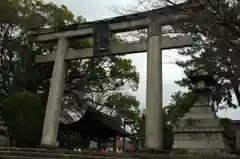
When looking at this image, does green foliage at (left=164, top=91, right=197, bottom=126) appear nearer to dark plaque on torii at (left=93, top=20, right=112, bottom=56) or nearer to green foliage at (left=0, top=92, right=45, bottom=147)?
dark plaque on torii at (left=93, top=20, right=112, bottom=56)

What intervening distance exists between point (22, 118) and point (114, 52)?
18.4 feet

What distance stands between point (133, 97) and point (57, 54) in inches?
399

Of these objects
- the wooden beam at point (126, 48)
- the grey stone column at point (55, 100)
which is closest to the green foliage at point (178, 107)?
the wooden beam at point (126, 48)

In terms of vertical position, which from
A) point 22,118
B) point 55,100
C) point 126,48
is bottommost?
point 22,118

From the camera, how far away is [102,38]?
14.9m

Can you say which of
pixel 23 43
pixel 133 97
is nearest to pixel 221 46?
pixel 23 43

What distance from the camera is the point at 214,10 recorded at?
595 cm

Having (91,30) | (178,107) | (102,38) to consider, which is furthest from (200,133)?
(178,107)

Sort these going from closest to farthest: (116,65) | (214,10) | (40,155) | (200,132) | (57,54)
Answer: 1. (214,10)
2. (40,155)
3. (200,132)
4. (57,54)
5. (116,65)

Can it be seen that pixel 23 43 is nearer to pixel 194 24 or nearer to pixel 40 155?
pixel 40 155

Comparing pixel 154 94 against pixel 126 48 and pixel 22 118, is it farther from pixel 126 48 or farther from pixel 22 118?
pixel 22 118

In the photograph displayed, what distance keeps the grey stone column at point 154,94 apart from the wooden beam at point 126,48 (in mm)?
480

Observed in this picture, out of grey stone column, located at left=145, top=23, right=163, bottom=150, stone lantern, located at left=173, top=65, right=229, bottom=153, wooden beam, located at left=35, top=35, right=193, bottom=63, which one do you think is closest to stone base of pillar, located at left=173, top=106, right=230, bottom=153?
stone lantern, located at left=173, top=65, right=229, bottom=153

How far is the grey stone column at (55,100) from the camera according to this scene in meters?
14.0
